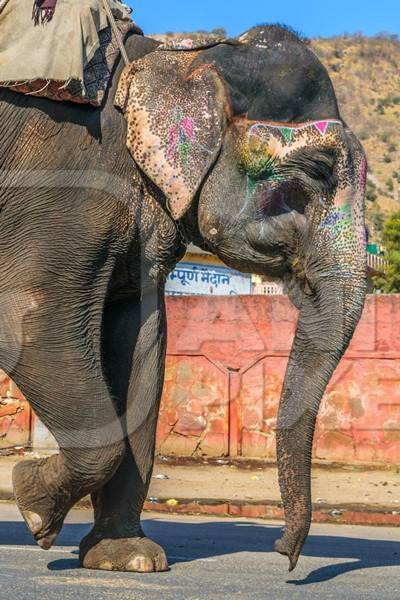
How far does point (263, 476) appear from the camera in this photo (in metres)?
14.5

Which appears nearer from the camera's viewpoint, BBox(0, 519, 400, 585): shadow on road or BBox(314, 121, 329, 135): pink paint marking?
BBox(314, 121, 329, 135): pink paint marking

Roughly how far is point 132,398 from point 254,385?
9210 mm

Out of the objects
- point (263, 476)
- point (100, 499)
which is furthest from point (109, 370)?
point (263, 476)

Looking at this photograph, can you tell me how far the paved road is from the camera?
17.7 ft

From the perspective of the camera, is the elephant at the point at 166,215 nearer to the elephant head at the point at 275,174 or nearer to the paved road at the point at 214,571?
the elephant head at the point at 275,174

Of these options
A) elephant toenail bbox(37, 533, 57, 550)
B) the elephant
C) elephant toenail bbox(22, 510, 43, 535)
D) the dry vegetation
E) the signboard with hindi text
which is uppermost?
the dry vegetation

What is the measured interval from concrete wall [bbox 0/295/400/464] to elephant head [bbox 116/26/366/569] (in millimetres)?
9404

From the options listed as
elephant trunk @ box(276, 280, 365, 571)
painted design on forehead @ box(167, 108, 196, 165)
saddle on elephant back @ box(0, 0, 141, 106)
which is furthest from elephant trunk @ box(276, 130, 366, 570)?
saddle on elephant back @ box(0, 0, 141, 106)

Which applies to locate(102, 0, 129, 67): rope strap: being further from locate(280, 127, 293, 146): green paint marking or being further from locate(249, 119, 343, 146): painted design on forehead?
locate(280, 127, 293, 146): green paint marking

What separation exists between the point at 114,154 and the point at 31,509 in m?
1.62

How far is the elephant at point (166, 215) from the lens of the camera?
5.60 m

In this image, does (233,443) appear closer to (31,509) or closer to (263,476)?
(263,476)

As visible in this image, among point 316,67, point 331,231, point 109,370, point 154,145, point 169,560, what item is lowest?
point 169,560

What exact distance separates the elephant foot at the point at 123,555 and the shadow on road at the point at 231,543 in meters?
0.11
